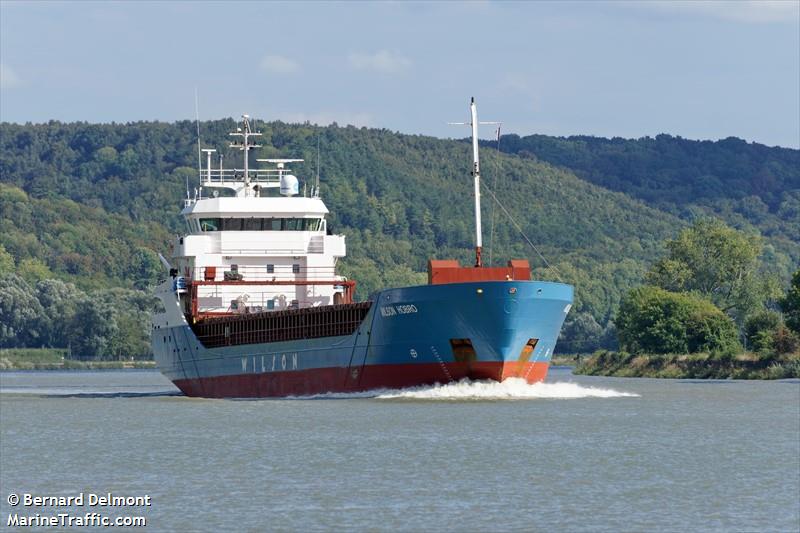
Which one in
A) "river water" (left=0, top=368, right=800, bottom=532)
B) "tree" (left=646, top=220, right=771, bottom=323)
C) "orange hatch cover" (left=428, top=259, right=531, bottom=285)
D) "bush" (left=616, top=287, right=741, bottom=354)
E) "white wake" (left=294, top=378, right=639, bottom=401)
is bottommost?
"river water" (left=0, top=368, right=800, bottom=532)

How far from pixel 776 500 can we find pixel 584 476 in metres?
5.44

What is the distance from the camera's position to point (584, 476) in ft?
128

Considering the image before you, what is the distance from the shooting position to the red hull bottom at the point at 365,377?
61844 millimetres

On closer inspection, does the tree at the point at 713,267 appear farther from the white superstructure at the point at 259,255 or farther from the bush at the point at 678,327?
the white superstructure at the point at 259,255

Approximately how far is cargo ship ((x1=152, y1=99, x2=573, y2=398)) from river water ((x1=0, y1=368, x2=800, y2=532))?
147 centimetres

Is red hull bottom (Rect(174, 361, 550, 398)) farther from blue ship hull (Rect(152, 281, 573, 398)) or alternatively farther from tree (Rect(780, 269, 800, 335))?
tree (Rect(780, 269, 800, 335))

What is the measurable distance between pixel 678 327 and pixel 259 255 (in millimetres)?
Result: 48764

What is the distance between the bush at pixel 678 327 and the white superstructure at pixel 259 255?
142ft

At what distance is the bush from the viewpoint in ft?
384

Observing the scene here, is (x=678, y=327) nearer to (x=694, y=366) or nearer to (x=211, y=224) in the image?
(x=694, y=366)

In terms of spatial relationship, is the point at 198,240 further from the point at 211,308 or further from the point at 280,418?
the point at 280,418

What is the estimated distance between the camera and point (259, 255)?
7906cm

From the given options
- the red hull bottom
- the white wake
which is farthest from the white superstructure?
the white wake

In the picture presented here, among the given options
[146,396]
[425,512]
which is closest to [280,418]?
[425,512]
